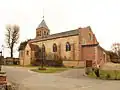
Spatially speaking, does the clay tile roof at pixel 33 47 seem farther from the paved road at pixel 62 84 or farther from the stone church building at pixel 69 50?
the paved road at pixel 62 84

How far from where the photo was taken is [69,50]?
49656 millimetres

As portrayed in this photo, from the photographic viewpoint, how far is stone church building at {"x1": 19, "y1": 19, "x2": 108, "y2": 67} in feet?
146

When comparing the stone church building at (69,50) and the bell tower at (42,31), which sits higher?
the bell tower at (42,31)

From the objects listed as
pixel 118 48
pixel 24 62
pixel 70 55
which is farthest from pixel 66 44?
pixel 118 48

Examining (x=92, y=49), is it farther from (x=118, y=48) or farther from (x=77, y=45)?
(x=118, y=48)

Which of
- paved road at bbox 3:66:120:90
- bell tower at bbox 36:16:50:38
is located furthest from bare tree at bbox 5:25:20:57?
paved road at bbox 3:66:120:90

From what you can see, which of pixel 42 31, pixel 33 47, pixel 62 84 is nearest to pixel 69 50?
pixel 33 47

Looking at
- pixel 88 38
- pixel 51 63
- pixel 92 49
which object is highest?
pixel 88 38

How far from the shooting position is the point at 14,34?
66562 millimetres

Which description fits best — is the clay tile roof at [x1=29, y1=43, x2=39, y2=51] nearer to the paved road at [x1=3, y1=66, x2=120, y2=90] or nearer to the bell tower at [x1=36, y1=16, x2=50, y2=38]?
the bell tower at [x1=36, y1=16, x2=50, y2=38]

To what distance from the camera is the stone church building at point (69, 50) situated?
146ft

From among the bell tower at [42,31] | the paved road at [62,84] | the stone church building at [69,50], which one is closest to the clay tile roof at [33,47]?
the stone church building at [69,50]

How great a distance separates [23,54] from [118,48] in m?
37.3

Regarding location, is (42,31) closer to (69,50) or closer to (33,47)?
(33,47)
